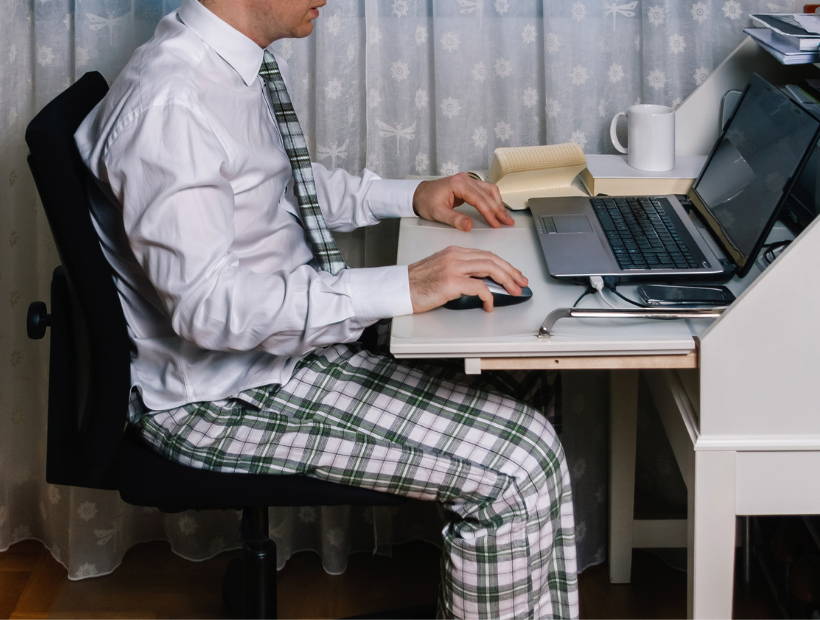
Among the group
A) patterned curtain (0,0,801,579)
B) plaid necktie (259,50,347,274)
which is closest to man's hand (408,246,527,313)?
plaid necktie (259,50,347,274)

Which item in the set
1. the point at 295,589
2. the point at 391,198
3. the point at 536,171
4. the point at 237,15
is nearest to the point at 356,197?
the point at 391,198

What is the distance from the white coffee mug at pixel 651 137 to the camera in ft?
5.85

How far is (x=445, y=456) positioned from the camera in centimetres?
145

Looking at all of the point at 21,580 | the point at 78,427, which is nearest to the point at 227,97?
the point at 78,427

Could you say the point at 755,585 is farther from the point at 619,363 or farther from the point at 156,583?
the point at 156,583

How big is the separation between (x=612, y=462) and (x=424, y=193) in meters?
0.63

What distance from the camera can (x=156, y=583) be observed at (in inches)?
82.8

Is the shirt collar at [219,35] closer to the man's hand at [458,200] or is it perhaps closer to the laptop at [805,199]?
the man's hand at [458,200]

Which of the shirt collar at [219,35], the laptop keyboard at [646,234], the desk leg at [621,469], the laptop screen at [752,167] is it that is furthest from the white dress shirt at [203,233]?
the desk leg at [621,469]

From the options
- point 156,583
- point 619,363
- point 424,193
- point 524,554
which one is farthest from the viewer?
point 156,583

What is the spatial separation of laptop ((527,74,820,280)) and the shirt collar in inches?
18.7

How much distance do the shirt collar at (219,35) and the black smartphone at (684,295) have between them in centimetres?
60

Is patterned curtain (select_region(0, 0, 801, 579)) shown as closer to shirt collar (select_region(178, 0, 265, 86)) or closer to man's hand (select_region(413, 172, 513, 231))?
man's hand (select_region(413, 172, 513, 231))

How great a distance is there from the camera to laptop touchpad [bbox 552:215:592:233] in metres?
1.61
